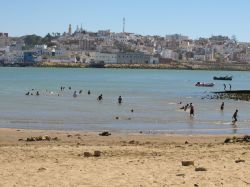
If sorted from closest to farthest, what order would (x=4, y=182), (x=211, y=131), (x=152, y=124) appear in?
(x=4, y=182), (x=211, y=131), (x=152, y=124)

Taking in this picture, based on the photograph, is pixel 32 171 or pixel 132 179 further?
pixel 32 171

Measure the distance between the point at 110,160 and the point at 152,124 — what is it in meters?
18.6

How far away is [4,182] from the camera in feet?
36.1

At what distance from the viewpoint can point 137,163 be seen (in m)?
13.5

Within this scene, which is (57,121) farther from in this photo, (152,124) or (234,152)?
(234,152)

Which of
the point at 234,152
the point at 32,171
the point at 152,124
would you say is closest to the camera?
the point at 32,171

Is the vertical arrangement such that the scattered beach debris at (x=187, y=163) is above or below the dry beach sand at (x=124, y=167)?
above

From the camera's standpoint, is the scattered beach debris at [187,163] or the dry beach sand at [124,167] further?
the scattered beach debris at [187,163]

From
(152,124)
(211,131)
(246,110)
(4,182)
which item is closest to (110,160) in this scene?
(4,182)

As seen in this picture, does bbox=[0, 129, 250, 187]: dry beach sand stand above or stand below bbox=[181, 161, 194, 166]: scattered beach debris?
below

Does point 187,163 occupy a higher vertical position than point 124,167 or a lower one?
higher

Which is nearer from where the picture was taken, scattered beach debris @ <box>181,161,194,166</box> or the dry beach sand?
the dry beach sand

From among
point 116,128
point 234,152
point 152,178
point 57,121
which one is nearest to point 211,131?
point 116,128

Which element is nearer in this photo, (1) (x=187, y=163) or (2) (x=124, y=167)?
(2) (x=124, y=167)
